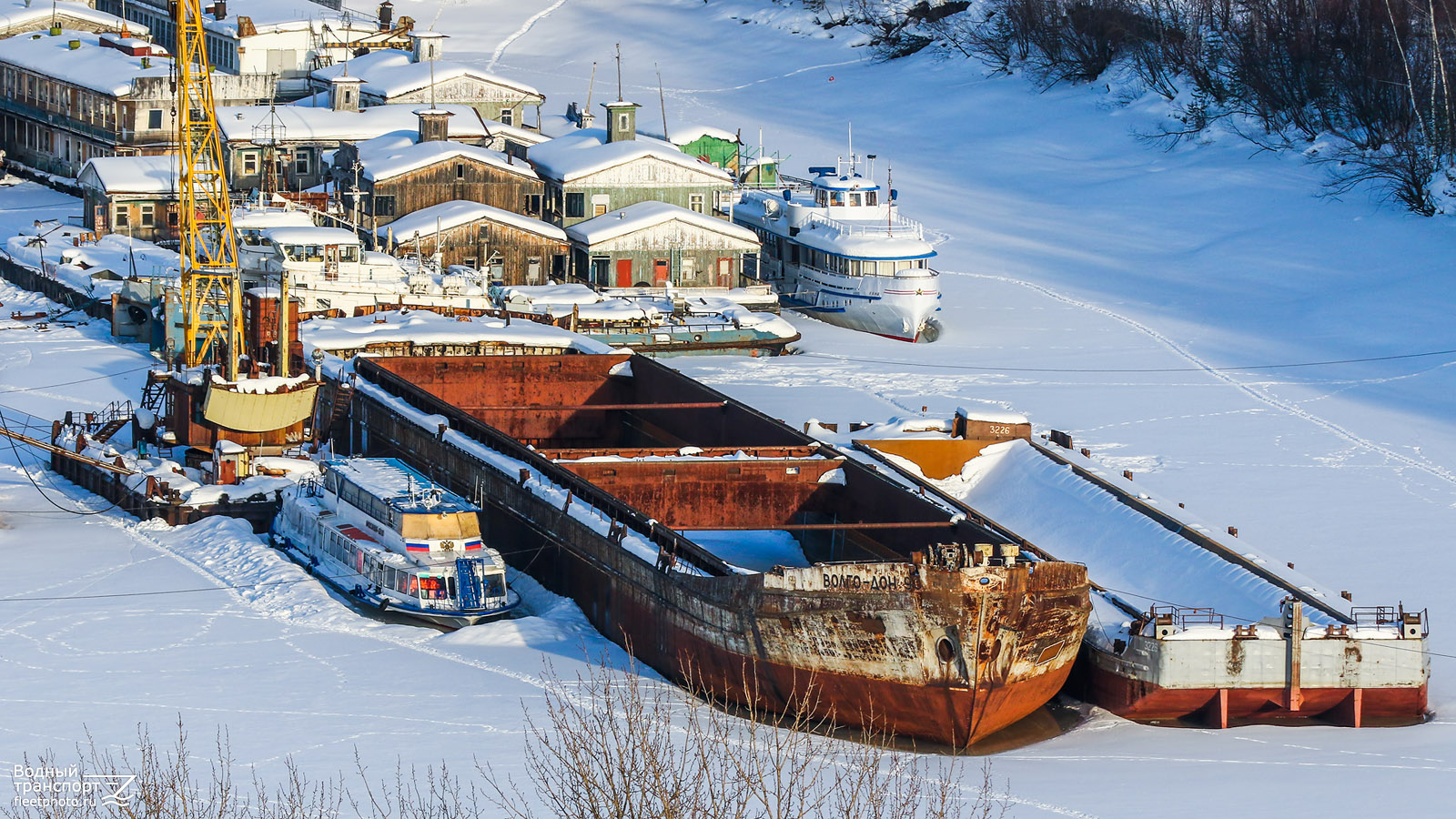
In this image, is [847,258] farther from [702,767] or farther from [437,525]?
[702,767]

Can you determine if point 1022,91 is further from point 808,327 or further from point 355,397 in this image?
point 355,397

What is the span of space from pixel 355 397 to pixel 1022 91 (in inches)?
1891

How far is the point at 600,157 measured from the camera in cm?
6016

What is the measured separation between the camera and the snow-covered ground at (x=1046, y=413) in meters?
26.2

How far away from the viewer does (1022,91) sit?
84.6 meters

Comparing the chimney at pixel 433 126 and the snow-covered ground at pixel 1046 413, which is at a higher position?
the chimney at pixel 433 126

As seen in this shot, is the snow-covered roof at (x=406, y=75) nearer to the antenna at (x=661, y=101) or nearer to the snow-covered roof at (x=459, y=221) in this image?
the antenna at (x=661, y=101)

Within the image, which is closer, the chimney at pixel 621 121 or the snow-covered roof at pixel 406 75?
the chimney at pixel 621 121

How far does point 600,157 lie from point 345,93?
13380mm

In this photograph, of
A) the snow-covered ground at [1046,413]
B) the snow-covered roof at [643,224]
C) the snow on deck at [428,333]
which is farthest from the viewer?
the snow-covered roof at [643,224]

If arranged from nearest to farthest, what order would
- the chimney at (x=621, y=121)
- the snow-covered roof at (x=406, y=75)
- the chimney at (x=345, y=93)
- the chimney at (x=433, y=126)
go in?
the chimney at (x=621, y=121) < the chimney at (x=433, y=126) < the chimney at (x=345, y=93) < the snow-covered roof at (x=406, y=75)

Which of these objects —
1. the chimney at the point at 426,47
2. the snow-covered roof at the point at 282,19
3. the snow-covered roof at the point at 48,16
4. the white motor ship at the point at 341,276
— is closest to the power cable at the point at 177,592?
the white motor ship at the point at 341,276

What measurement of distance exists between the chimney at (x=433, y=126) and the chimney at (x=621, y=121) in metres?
4.85

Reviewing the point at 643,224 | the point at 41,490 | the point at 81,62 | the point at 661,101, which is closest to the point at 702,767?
the point at 41,490
